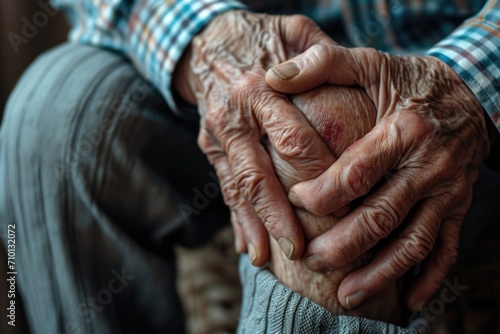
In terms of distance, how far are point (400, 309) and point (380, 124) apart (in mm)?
232

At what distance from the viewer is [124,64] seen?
0.85 m

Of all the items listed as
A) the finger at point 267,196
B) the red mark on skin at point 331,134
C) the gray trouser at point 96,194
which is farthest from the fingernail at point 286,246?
the gray trouser at point 96,194

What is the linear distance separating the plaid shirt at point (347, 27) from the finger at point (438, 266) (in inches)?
5.5

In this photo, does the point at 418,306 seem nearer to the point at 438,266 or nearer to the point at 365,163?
the point at 438,266

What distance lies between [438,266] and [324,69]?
0.28 meters

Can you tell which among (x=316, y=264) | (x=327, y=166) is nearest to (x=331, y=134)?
(x=327, y=166)

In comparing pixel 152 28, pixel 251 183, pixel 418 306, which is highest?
pixel 152 28

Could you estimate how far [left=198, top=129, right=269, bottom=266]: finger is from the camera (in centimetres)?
60

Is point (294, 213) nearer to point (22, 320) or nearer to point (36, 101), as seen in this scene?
point (36, 101)

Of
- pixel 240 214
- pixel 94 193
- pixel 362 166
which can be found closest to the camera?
pixel 362 166

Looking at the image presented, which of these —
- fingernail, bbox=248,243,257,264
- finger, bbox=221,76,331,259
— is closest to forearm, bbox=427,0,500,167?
finger, bbox=221,76,331,259

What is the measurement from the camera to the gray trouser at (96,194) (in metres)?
0.75

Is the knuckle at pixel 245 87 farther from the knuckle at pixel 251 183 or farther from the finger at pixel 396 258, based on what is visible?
the finger at pixel 396 258

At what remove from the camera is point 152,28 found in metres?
0.79
